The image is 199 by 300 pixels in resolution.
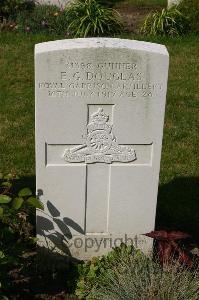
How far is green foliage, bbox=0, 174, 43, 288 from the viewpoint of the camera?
420cm

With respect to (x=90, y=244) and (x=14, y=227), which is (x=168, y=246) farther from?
(x=14, y=227)

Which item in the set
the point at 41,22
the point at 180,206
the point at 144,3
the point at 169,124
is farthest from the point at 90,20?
the point at 180,206

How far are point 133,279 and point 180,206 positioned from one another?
164 centimetres

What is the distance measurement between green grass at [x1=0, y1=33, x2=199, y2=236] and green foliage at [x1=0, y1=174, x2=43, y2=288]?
1117mm

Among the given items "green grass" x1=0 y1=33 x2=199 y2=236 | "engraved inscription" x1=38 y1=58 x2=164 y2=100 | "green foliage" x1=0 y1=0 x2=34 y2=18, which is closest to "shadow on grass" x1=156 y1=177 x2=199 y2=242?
"green grass" x1=0 y1=33 x2=199 y2=236

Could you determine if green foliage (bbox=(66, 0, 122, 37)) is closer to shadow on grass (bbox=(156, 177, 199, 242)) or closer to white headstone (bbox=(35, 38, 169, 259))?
shadow on grass (bbox=(156, 177, 199, 242))

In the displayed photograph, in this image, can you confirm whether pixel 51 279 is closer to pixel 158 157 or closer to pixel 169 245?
pixel 169 245

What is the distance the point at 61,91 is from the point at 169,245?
138cm

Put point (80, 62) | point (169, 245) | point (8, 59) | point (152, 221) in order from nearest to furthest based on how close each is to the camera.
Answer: point (80, 62) < point (169, 245) < point (152, 221) < point (8, 59)

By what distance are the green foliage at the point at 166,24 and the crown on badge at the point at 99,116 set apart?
22.0ft

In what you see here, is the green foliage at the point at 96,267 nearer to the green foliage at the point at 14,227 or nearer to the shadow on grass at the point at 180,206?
the green foliage at the point at 14,227

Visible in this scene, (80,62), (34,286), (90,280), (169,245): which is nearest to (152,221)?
(169,245)

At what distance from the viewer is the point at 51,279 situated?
15.7 ft

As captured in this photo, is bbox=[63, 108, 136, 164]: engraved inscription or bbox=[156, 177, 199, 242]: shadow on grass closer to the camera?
bbox=[63, 108, 136, 164]: engraved inscription
